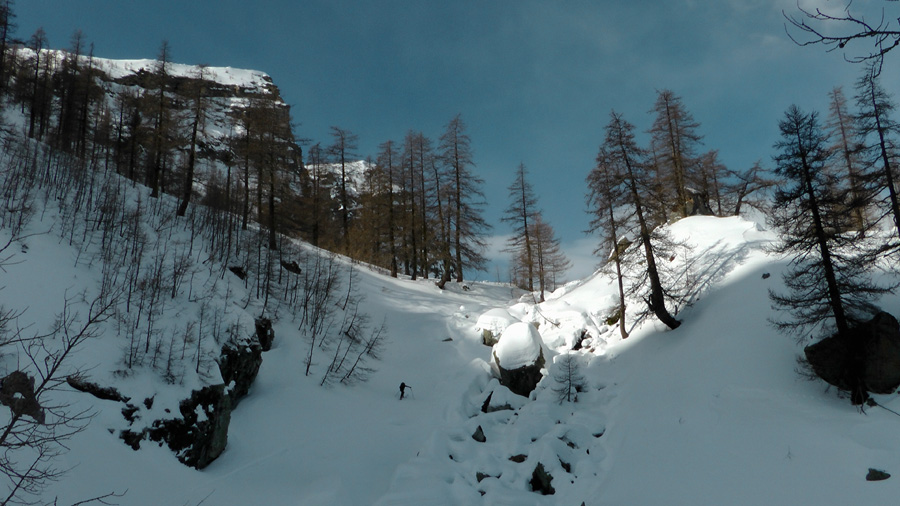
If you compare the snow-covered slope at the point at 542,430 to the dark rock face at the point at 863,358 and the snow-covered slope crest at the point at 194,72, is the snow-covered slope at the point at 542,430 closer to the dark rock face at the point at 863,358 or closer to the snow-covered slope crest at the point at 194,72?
the dark rock face at the point at 863,358

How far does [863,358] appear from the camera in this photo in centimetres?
970

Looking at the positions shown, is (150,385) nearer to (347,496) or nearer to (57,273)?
(57,273)

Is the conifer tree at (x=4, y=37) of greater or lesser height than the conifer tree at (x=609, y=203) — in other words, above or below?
above

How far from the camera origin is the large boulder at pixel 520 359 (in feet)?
52.6

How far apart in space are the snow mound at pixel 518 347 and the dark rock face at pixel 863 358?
29.2 ft

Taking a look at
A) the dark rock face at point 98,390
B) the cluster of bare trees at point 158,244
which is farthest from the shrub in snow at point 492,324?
the dark rock face at point 98,390

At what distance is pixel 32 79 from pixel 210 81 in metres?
18.6

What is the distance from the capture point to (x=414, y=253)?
31.1 m

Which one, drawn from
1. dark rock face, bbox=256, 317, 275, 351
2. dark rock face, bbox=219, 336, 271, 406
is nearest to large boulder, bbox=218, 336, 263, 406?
dark rock face, bbox=219, 336, 271, 406

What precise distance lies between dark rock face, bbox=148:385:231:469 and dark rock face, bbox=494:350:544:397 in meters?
10.3

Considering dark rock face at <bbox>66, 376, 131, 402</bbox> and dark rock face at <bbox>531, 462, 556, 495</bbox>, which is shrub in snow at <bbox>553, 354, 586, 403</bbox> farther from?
dark rock face at <bbox>66, 376, 131, 402</bbox>

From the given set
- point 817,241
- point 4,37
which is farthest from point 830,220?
point 4,37

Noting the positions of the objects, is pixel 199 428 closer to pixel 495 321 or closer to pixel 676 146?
pixel 495 321

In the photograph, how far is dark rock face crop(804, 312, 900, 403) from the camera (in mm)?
9531
